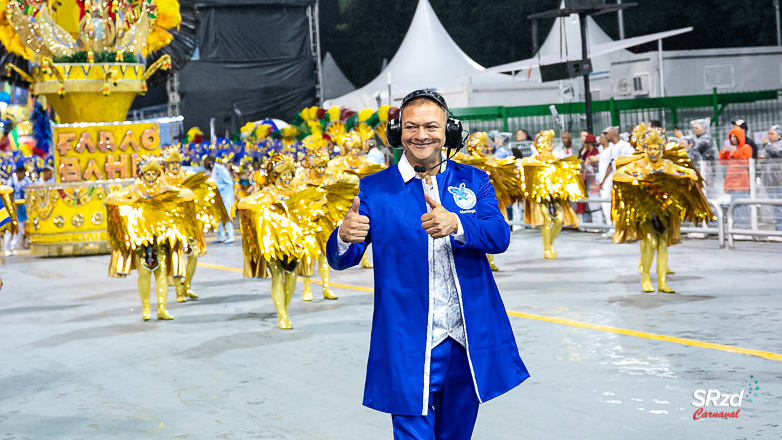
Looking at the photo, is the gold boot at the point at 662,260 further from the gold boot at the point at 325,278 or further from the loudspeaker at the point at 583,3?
the loudspeaker at the point at 583,3

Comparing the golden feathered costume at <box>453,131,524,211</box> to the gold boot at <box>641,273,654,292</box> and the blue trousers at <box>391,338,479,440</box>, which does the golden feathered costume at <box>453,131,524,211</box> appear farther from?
the blue trousers at <box>391,338,479,440</box>

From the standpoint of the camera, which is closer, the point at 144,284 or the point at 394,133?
the point at 394,133

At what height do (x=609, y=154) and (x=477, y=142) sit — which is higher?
(x=477, y=142)

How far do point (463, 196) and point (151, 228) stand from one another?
6.62 metres

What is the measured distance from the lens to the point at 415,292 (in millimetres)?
3414

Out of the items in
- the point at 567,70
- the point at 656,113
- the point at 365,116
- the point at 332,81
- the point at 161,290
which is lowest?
the point at 161,290

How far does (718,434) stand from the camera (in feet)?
16.7

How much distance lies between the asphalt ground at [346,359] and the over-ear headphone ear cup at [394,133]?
7.20 feet

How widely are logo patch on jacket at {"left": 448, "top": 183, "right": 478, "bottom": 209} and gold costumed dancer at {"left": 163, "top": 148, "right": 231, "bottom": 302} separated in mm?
6840

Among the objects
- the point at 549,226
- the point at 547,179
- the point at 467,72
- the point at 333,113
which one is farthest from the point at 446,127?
the point at 467,72

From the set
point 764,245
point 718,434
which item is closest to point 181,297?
point 718,434

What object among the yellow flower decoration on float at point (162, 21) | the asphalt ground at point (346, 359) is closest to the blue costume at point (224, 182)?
the yellow flower decoration on float at point (162, 21)

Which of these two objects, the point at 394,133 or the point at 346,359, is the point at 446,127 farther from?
the point at 346,359

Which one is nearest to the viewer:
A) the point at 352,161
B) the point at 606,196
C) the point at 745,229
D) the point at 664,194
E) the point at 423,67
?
the point at 664,194
